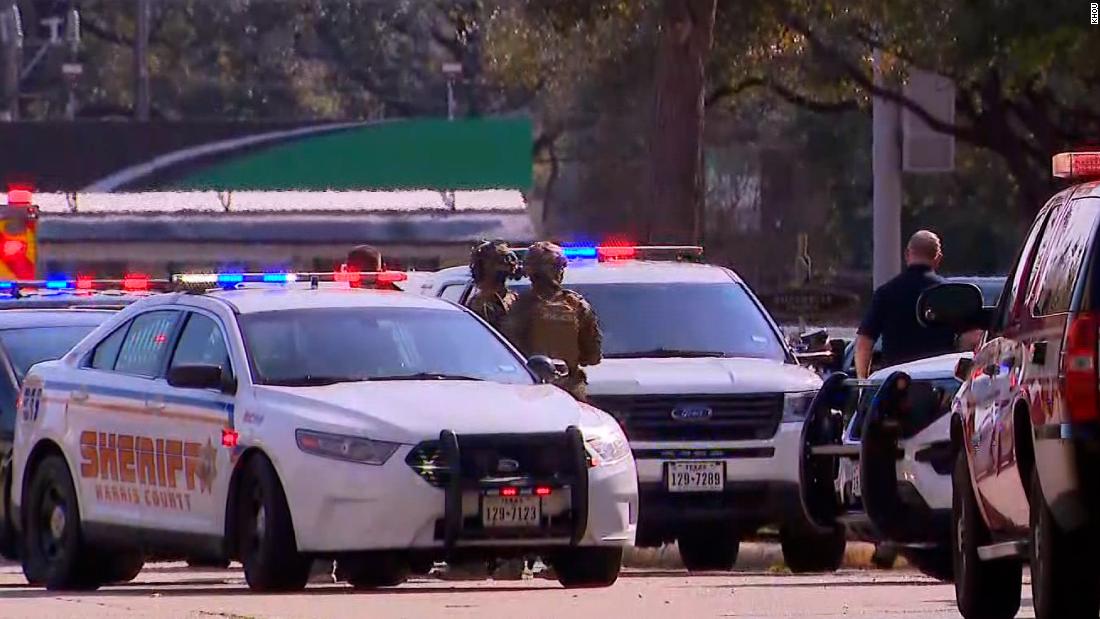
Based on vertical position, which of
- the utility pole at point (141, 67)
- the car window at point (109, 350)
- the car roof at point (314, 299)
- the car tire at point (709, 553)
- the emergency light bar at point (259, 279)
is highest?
the utility pole at point (141, 67)

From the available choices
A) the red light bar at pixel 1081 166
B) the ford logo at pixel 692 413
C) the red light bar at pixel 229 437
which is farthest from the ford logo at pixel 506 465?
the red light bar at pixel 1081 166

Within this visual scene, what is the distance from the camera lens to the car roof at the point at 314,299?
43.3ft

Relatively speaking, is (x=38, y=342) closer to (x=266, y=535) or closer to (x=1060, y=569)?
(x=266, y=535)

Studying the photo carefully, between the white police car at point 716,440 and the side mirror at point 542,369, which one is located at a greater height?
the side mirror at point 542,369

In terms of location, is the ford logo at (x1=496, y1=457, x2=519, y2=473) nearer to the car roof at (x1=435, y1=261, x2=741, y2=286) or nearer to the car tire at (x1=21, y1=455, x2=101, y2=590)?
the car tire at (x1=21, y1=455, x2=101, y2=590)

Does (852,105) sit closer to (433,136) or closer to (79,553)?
(433,136)

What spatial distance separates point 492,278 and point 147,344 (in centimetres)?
236

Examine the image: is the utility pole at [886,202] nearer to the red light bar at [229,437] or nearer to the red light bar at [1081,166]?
the red light bar at [229,437]

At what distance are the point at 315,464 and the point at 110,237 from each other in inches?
1101

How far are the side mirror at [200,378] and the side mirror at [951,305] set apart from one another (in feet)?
12.2

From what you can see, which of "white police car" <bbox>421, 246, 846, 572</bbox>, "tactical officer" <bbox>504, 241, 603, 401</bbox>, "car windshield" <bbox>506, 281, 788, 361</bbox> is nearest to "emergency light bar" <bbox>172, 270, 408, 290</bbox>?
"tactical officer" <bbox>504, 241, 603, 401</bbox>

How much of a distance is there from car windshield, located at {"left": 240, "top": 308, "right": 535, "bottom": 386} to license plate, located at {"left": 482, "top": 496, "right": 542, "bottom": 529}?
3.56 feet

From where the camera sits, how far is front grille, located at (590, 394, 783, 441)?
15.2 m

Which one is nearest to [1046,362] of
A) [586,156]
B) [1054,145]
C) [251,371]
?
[251,371]
